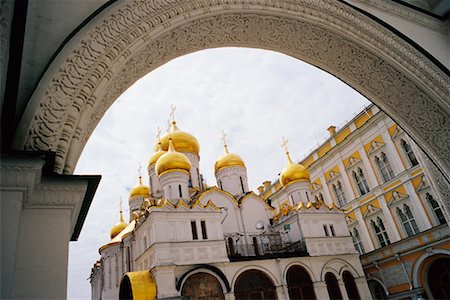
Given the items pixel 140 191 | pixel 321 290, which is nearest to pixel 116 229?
pixel 140 191

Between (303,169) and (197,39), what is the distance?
1394 cm

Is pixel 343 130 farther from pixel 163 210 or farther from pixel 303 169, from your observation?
pixel 163 210

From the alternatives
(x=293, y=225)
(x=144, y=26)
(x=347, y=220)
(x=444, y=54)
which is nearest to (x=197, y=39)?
(x=144, y=26)

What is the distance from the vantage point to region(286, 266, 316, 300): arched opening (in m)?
11.9

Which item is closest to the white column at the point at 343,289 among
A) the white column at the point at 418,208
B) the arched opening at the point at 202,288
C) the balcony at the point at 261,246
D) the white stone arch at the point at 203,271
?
the balcony at the point at 261,246

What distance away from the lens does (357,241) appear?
1507cm

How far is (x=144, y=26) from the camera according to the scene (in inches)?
84.0

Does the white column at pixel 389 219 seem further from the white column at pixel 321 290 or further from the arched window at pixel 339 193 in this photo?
the white column at pixel 321 290

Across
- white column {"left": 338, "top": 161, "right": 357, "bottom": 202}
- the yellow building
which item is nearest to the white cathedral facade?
the yellow building

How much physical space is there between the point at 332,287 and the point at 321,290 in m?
0.84

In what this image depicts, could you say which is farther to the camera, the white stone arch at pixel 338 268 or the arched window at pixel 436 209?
the white stone arch at pixel 338 268

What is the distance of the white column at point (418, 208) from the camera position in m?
11.7

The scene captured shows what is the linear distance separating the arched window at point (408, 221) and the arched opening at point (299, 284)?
4.11 metres

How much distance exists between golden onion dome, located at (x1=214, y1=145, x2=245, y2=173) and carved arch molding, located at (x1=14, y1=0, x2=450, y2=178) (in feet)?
42.4
